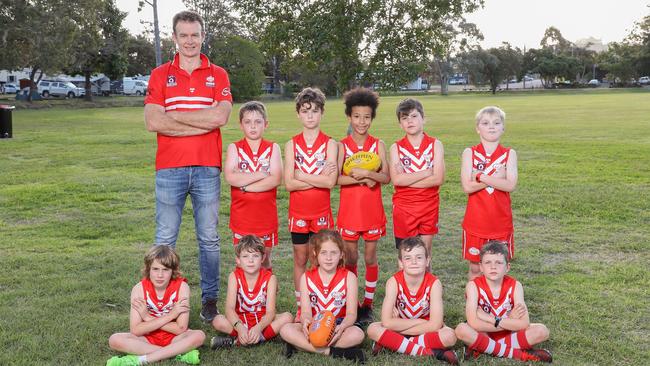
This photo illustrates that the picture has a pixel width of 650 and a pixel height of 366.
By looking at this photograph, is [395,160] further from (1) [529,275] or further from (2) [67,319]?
(2) [67,319]

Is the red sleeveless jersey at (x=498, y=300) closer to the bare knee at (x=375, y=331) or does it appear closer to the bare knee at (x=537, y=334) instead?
the bare knee at (x=537, y=334)

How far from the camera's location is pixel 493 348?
416 centimetres

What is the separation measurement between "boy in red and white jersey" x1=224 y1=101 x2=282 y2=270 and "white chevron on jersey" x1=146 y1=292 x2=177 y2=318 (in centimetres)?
78

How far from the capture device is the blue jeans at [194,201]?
15.6ft

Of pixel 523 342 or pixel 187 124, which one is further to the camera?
pixel 187 124

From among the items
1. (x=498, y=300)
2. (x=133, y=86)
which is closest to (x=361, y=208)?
(x=498, y=300)

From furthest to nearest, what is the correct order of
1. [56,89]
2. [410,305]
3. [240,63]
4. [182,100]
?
[240,63]
[56,89]
[182,100]
[410,305]

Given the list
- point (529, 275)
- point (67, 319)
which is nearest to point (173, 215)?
point (67, 319)

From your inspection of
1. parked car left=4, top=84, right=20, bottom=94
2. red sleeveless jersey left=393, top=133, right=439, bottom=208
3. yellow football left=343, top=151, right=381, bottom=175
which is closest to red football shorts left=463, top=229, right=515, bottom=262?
red sleeveless jersey left=393, top=133, right=439, bottom=208

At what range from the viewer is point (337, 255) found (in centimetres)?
437

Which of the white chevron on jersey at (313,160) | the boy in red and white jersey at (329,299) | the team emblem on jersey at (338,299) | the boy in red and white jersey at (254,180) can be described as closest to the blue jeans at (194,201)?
the boy in red and white jersey at (254,180)

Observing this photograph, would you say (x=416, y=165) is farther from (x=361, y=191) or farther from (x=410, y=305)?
(x=410, y=305)

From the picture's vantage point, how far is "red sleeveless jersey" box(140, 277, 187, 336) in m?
4.32

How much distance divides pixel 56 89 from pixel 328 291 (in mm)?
58094
